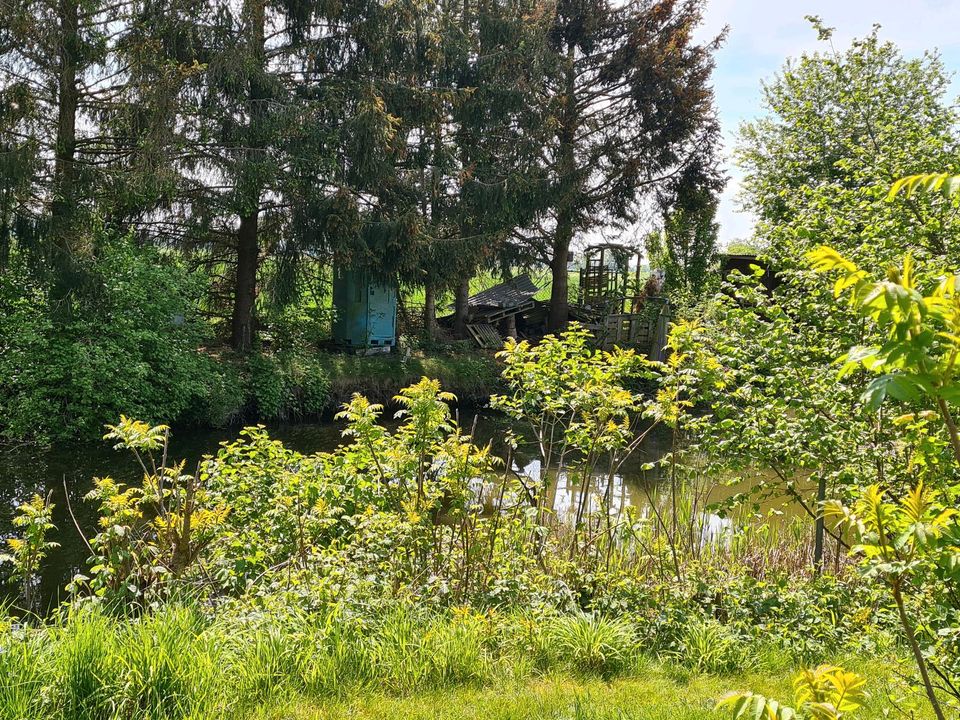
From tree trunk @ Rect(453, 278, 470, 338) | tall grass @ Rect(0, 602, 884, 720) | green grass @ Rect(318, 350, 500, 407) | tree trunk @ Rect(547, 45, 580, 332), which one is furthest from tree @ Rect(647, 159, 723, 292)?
tall grass @ Rect(0, 602, 884, 720)

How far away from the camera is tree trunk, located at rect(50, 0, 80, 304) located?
1071cm

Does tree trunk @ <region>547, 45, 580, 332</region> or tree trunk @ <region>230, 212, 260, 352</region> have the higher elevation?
tree trunk @ <region>547, 45, 580, 332</region>

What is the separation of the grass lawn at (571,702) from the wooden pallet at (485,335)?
662 inches

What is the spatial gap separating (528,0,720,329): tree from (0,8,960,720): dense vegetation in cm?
600

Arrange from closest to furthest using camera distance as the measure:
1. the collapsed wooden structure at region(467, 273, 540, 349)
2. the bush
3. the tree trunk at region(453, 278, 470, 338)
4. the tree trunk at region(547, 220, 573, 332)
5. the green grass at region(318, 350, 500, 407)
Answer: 1. the bush
2. the green grass at region(318, 350, 500, 407)
3. the collapsed wooden structure at region(467, 273, 540, 349)
4. the tree trunk at region(453, 278, 470, 338)
5. the tree trunk at region(547, 220, 573, 332)

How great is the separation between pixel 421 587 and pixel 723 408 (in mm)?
2498

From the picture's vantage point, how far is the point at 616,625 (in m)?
4.48

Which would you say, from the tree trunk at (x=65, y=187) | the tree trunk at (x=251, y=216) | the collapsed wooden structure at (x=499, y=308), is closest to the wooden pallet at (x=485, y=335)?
the collapsed wooden structure at (x=499, y=308)

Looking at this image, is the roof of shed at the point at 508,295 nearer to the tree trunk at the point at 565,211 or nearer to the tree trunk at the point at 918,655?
the tree trunk at the point at 565,211

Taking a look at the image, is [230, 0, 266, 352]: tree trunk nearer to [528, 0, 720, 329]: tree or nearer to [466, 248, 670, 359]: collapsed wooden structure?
[466, 248, 670, 359]: collapsed wooden structure

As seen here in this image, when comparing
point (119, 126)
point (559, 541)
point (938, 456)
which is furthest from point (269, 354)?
point (938, 456)

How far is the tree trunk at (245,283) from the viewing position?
50.1ft

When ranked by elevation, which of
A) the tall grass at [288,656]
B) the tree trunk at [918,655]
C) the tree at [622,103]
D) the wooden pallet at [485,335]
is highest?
the tree at [622,103]

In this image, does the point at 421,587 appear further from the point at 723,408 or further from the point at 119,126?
the point at 119,126
